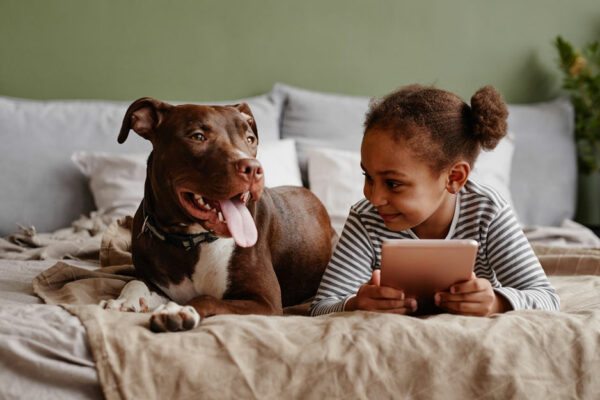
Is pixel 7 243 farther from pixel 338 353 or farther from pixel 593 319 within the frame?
pixel 593 319

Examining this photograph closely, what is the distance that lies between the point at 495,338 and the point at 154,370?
73 cm

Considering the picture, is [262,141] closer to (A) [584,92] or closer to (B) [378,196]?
(B) [378,196]

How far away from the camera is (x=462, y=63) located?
13.2 ft

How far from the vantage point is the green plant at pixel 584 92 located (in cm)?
388

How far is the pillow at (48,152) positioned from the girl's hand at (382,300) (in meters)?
1.93

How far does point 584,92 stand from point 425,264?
3180mm

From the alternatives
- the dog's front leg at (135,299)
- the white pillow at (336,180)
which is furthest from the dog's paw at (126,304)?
the white pillow at (336,180)

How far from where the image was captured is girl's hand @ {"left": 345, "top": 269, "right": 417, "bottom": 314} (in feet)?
4.80

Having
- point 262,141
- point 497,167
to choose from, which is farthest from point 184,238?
point 497,167

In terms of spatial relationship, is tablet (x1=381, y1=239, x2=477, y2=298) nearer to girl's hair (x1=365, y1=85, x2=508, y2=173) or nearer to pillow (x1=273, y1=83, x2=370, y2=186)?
girl's hair (x1=365, y1=85, x2=508, y2=173)

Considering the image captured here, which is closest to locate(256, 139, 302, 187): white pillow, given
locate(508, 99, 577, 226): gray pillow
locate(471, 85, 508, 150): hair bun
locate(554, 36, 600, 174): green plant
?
locate(471, 85, 508, 150): hair bun

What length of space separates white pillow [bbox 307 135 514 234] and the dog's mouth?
1.21m

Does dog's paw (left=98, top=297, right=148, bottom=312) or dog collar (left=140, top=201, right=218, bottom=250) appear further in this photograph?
dog collar (left=140, top=201, right=218, bottom=250)

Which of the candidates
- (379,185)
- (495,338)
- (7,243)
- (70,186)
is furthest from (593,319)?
(70,186)
